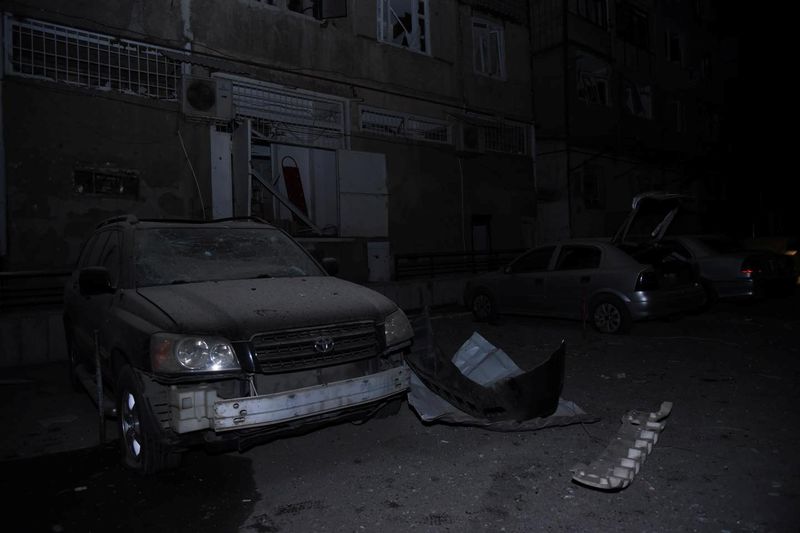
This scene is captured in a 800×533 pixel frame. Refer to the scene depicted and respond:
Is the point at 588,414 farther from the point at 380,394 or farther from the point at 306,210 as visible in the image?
the point at 306,210

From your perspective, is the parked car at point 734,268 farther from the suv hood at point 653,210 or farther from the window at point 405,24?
the window at point 405,24

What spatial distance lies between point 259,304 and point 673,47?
88.5 feet

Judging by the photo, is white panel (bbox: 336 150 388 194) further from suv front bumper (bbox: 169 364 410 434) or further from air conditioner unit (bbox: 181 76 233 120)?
suv front bumper (bbox: 169 364 410 434)

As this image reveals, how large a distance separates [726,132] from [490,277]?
24392 millimetres

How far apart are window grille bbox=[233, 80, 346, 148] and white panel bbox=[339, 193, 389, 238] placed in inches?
56.3

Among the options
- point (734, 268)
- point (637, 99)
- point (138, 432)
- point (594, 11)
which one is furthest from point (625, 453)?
point (637, 99)

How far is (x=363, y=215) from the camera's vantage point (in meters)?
12.7

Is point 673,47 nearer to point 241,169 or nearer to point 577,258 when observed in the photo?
point 577,258

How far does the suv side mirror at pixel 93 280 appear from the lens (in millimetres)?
3758

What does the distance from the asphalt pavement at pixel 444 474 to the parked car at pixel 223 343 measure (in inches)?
13.8

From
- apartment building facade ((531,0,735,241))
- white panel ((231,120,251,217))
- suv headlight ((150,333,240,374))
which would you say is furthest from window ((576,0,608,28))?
suv headlight ((150,333,240,374))

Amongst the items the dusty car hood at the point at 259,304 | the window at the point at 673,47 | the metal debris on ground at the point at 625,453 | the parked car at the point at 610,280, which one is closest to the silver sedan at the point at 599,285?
the parked car at the point at 610,280

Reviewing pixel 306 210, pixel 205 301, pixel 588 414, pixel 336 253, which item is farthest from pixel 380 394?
pixel 306 210

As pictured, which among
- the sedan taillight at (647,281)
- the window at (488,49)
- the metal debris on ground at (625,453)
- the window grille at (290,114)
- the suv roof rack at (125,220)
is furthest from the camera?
the window at (488,49)
